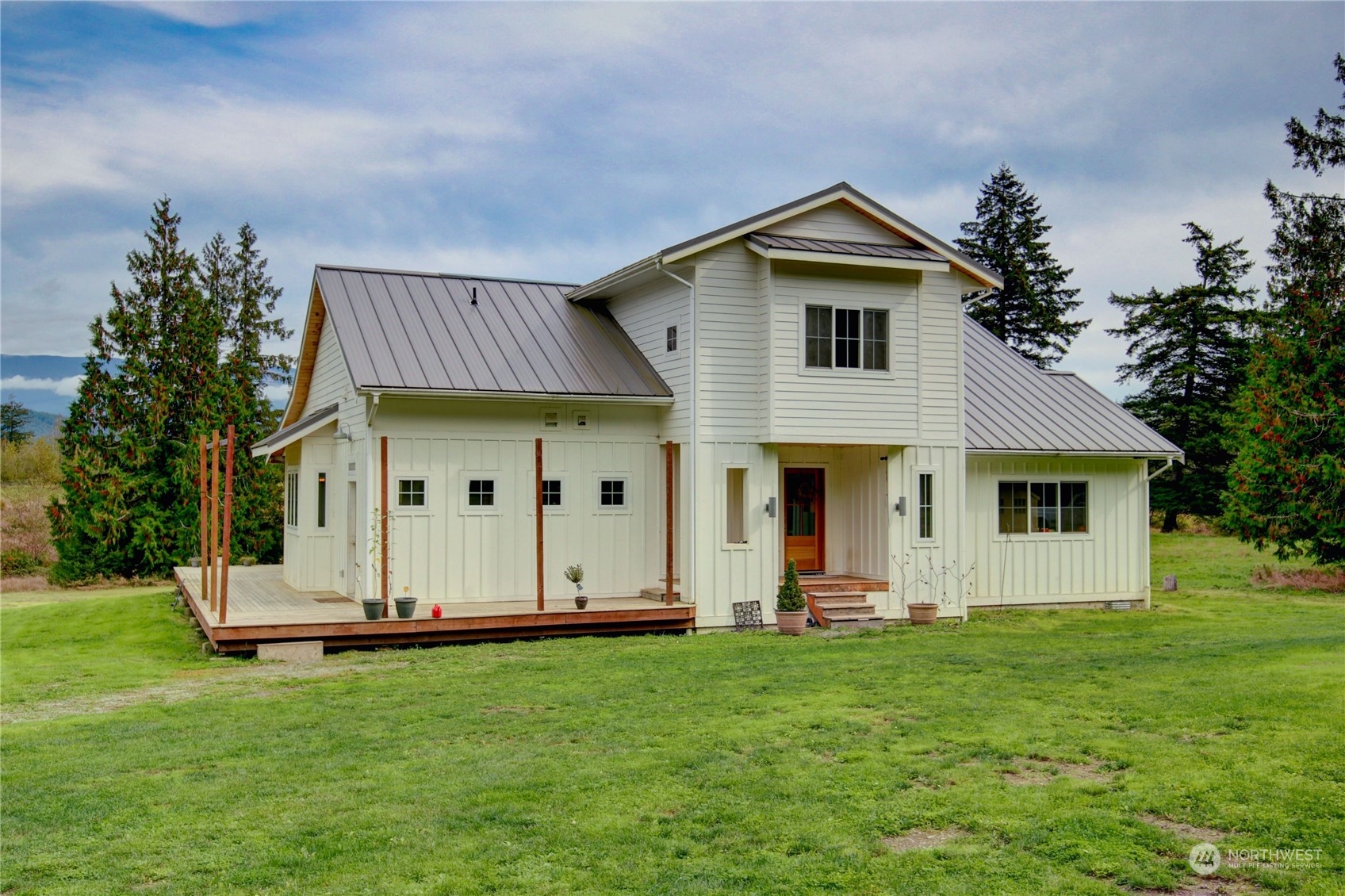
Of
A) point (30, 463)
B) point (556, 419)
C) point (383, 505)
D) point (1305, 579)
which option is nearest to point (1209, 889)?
point (383, 505)

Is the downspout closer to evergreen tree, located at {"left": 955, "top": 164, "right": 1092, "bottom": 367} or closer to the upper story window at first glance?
the upper story window

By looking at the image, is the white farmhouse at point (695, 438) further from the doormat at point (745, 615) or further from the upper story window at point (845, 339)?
the doormat at point (745, 615)

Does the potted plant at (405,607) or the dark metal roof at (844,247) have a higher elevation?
the dark metal roof at (844,247)

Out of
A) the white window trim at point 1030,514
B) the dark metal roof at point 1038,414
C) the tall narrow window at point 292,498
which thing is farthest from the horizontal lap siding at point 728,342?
the tall narrow window at point 292,498

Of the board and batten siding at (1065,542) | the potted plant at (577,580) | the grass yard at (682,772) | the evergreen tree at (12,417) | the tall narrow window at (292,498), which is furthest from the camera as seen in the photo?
the evergreen tree at (12,417)

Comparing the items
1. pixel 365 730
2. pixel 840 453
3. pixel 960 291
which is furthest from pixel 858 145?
pixel 365 730

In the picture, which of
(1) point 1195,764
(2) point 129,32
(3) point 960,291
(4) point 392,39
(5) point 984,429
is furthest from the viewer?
(5) point 984,429

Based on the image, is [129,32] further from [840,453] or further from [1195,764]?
[1195,764]

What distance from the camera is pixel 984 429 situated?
18.5 metres

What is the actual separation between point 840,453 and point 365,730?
10841 millimetres

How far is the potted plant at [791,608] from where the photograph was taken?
15.4m

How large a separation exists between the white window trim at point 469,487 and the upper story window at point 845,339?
4.83 meters

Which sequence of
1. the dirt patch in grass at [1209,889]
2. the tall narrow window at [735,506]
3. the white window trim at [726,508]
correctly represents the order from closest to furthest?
the dirt patch in grass at [1209,889]
the white window trim at [726,508]
the tall narrow window at [735,506]

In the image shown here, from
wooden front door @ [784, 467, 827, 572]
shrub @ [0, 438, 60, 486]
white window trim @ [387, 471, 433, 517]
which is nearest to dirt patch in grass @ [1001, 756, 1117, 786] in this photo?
white window trim @ [387, 471, 433, 517]
